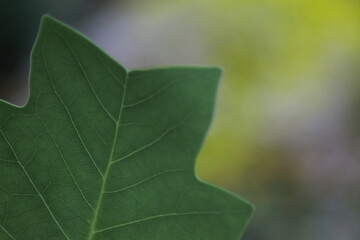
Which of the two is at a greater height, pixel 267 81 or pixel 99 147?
pixel 99 147

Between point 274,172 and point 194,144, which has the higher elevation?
point 194,144

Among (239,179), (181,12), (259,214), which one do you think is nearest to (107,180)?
(259,214)

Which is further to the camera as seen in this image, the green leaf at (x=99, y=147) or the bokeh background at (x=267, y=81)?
the bokeh background at (x=267, y=81)

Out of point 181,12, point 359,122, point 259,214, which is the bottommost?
point 259,214

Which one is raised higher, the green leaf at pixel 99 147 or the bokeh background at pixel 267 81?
the green leaf at pixel 99 147

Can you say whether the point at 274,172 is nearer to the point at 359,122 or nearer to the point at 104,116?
the point at 359,122
